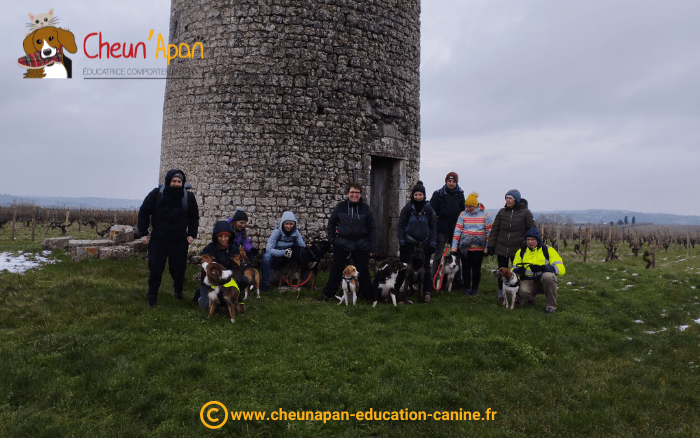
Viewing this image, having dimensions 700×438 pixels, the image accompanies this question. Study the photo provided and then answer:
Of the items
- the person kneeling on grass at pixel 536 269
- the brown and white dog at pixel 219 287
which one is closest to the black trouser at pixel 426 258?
the person kneeling on grass at pixel 536 269

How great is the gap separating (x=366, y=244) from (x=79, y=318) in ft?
14.1

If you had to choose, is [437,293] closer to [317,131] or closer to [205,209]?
[317,131]

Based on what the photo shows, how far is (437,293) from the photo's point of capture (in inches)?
325

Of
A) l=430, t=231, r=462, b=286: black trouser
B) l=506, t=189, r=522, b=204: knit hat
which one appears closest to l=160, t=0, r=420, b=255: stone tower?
l=430, t=231, r=462, b=286: black trouser

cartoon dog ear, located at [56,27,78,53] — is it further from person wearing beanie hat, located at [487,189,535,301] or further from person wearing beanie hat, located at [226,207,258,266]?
person wearing beanie hat, located at [487,189,535,301]

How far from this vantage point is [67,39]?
35.1 feet

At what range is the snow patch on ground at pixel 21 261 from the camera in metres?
8.95

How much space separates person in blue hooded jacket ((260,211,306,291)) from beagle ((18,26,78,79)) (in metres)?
7.31

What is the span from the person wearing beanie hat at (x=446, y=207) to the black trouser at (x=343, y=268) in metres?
1.63

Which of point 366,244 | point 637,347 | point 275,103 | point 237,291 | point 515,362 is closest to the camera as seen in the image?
point 515,362

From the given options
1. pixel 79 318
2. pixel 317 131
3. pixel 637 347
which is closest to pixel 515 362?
pixel 637 347

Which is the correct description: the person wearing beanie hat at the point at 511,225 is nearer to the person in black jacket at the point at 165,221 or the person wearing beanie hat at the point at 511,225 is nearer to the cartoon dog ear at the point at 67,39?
the person in black jacket at the point at 165,221

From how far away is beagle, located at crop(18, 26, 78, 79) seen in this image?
10641 millimetres

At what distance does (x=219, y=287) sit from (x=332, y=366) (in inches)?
89.7
